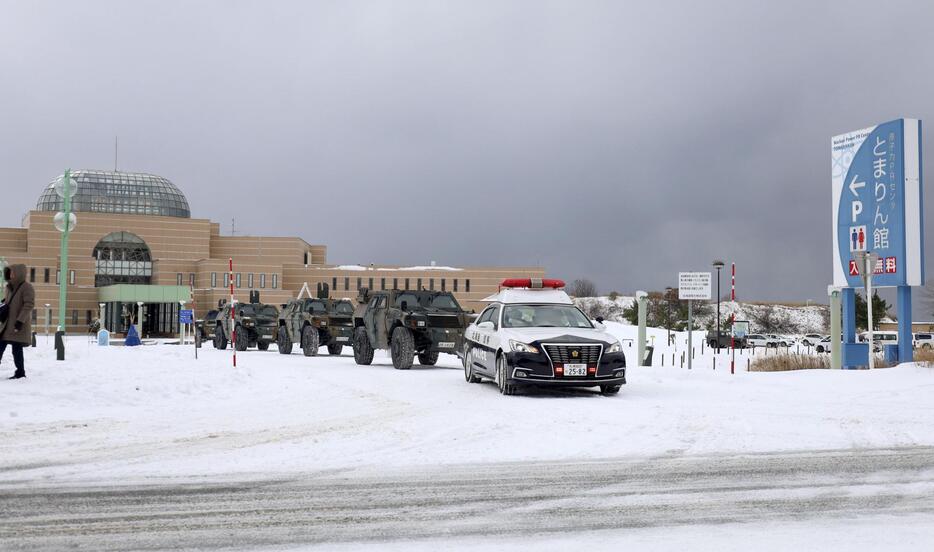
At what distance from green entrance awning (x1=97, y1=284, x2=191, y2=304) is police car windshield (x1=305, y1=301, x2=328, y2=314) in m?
57.3

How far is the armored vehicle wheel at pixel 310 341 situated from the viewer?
28712 mm

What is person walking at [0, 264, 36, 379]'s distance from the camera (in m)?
13.1

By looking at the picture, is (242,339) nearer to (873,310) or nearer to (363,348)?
(363,348)

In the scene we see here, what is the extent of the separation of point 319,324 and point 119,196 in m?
76.0

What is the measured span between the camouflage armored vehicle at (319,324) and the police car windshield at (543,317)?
1394 centimetres

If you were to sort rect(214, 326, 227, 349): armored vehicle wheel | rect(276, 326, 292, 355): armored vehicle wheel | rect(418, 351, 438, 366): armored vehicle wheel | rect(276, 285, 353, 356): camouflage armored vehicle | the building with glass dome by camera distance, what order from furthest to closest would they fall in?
the building with glass dome, rect(214, 326, 227, 349): armored vehicle wheel, rect(276, 326, 292, 355): armored vehicle wheel, rect(276, 285, 353, 356): camouflage armored vehicle, rect(418, 351, 438, 366): armored vehicle wheel

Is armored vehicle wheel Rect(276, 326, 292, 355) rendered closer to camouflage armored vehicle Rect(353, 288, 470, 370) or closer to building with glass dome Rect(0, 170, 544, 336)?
camouflage armored vehicle Rect(353, 288, 470, 370)

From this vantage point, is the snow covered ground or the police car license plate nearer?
the snow covered ground

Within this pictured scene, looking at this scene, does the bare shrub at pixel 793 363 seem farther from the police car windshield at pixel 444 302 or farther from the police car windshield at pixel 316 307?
the police car windshield at pixel 316 307

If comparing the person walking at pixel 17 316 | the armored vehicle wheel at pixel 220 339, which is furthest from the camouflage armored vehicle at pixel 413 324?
the armored vehicle wheel at pixel 220 339

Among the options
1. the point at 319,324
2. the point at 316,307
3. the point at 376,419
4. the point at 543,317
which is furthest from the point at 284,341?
the point at 376,419

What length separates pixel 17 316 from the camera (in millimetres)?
13281

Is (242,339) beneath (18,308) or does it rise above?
beneath

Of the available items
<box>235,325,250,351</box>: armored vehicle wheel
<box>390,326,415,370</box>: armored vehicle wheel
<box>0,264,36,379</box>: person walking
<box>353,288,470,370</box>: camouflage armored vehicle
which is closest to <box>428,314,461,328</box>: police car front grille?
<box>353,288,470,370</box>: camouflage armored vehicle
